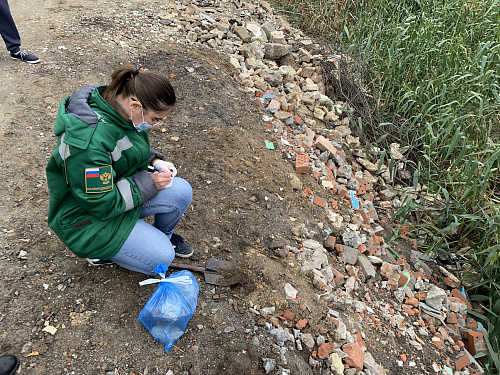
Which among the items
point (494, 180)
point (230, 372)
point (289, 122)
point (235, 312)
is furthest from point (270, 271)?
point (494, 180)

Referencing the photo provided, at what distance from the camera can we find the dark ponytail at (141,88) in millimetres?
1842

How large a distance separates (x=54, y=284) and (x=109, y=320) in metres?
0.44

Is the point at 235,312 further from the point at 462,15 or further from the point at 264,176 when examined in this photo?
the point at 462,15

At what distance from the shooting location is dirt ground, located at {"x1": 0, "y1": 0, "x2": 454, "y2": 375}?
2.03 metres

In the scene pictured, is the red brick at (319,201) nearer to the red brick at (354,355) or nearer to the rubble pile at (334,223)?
the rubble pile at (334,223)

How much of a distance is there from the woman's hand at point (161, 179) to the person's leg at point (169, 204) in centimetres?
13

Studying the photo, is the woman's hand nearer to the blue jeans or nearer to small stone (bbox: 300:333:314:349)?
the blue jeans

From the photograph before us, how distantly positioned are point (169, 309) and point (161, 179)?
692mm

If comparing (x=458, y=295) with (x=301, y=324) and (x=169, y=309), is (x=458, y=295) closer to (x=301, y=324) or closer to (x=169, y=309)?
(x=301, y=324)

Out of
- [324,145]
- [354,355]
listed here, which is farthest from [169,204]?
[324,145]

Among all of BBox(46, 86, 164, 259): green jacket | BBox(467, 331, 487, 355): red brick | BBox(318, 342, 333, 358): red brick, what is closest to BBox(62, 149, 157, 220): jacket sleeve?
BBox(46, 86, 164, 259): green jacket

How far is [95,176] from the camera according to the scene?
1775mm

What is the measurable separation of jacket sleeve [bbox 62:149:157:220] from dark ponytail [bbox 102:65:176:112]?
0.31 m

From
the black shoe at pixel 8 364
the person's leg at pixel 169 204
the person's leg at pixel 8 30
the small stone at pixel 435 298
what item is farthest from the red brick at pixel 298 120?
the black shoe at pixel 8 364
